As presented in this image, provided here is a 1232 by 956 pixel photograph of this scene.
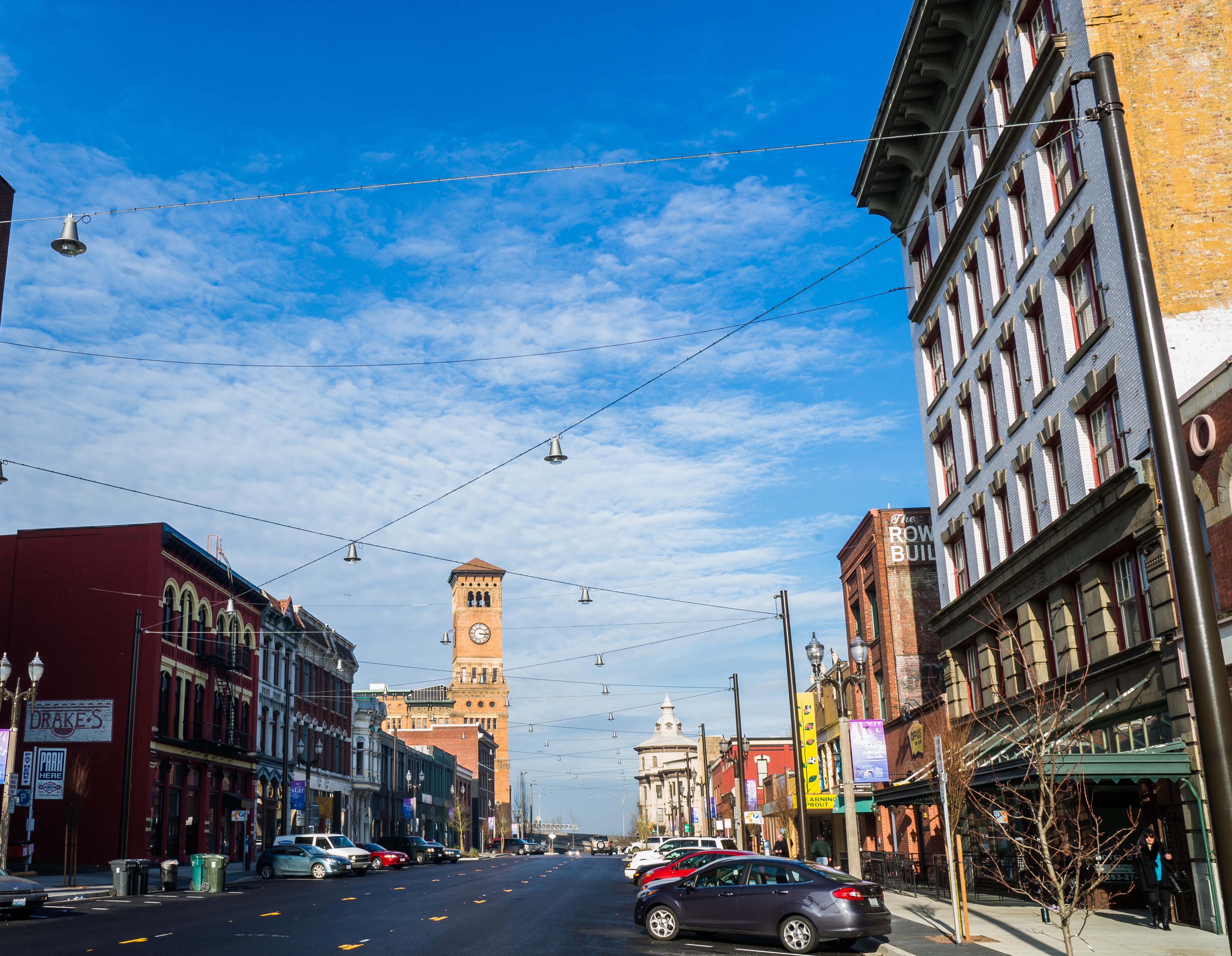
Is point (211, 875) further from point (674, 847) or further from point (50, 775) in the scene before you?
point (674, 847)

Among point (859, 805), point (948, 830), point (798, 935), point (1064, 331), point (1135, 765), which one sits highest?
point (1064, 331)

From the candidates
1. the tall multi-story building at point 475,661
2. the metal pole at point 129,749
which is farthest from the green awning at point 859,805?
the tall multi-story building at point 475,661

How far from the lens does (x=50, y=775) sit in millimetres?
42500

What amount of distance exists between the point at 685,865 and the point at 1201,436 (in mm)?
15431

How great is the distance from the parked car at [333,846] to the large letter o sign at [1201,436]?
39.9m

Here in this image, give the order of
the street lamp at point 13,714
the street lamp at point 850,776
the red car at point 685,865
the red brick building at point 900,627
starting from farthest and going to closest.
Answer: the red brick building at point 900,627
the street lamp at point 13,714
the red car at point 685,865
the street lamp at point 850,776

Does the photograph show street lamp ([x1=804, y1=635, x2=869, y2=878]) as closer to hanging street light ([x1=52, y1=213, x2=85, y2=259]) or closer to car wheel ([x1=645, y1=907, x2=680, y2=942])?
car wheel ([x1=645, y1=907, x2=680, y2=942])

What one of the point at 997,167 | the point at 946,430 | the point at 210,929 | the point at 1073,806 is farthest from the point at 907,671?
the point at 210,929

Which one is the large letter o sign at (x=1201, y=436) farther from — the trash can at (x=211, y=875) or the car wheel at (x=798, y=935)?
the trash can at (x=211, y=875)

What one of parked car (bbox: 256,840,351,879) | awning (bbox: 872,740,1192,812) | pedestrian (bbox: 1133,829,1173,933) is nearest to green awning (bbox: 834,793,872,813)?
pedestrian (bbox: 1133,829,1173,933)

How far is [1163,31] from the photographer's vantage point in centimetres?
2400

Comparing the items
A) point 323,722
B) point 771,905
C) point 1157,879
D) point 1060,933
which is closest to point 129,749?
point 771,905

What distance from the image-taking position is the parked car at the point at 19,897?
24.0 metres

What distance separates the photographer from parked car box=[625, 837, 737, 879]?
40.5 meters
